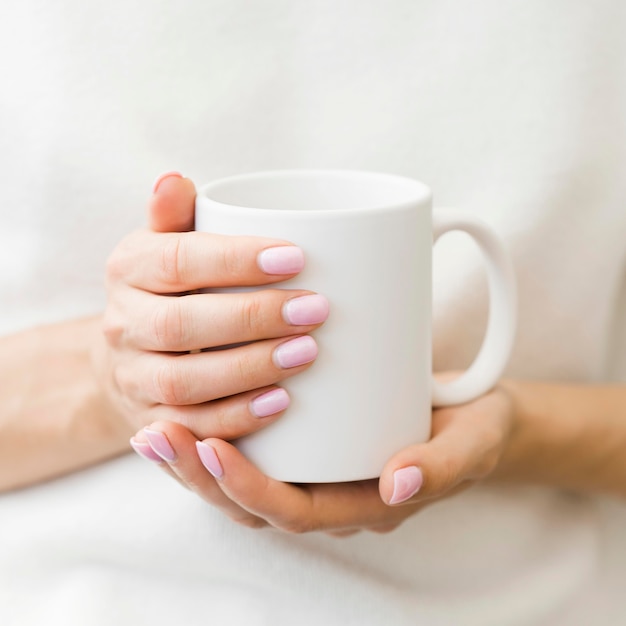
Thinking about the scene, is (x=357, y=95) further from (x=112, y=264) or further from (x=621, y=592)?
(x=621, y=592)

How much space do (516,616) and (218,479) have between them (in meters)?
0.38

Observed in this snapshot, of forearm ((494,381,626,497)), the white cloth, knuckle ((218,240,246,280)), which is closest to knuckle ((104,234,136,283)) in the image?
knuckle ((218,240,246,280))

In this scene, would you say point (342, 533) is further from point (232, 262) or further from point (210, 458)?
point (232, 262)

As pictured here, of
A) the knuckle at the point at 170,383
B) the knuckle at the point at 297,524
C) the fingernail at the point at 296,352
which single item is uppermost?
the fingernail at the point at 296,352

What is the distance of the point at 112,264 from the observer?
2.16 feet

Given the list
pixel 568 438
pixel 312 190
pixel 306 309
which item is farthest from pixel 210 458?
pixel 568 438

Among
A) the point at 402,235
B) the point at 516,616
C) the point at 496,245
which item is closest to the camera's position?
the point at 402,235

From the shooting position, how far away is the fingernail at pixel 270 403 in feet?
1.88

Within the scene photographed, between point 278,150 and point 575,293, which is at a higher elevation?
point 278,150

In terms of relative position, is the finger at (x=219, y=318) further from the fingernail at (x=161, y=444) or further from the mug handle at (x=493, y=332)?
the mug handle at (x=493, y=332)

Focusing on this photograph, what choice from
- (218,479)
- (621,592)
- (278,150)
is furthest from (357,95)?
(621,592)

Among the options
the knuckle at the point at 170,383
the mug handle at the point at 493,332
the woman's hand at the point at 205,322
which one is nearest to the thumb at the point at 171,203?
the woman's hand at the point at 205,322

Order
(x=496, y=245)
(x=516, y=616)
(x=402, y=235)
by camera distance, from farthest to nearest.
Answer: (x=516, y=616) → (x=496, y=245) → (x=402, y=235)

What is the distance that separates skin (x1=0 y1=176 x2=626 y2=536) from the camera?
0.57 meters
